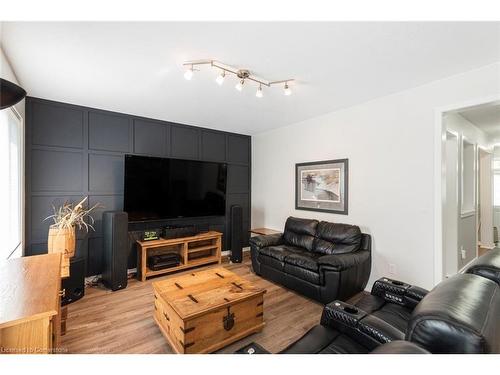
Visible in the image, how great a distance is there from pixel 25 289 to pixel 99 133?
8.73 ft

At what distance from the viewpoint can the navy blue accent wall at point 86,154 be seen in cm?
295

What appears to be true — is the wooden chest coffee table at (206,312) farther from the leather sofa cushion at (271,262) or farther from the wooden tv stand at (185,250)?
the wooden tv stand at (185,250)

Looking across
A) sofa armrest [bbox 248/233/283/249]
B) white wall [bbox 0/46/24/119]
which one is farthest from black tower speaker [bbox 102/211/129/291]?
sofa armrest [bbox 248/233/283/249]

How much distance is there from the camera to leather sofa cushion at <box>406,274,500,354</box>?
2.56 ft

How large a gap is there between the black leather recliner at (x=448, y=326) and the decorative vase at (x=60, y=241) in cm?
263

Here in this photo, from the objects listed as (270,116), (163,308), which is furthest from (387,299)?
(270,116)

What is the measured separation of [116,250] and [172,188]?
1.17 meters

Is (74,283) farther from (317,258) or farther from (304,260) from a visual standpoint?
(317,258)

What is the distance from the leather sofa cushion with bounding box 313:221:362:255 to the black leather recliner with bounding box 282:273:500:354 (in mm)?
1664

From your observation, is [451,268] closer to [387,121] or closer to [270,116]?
[387,121]

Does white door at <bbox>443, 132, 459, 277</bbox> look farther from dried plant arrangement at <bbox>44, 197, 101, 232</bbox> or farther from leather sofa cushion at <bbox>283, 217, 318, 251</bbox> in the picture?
dried plant arrangement at <bbox>44, 197, 101, 232</bbox>

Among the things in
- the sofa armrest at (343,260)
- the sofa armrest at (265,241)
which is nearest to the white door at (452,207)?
the sofa armrest at (343,260)

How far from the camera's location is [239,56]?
1.94m
